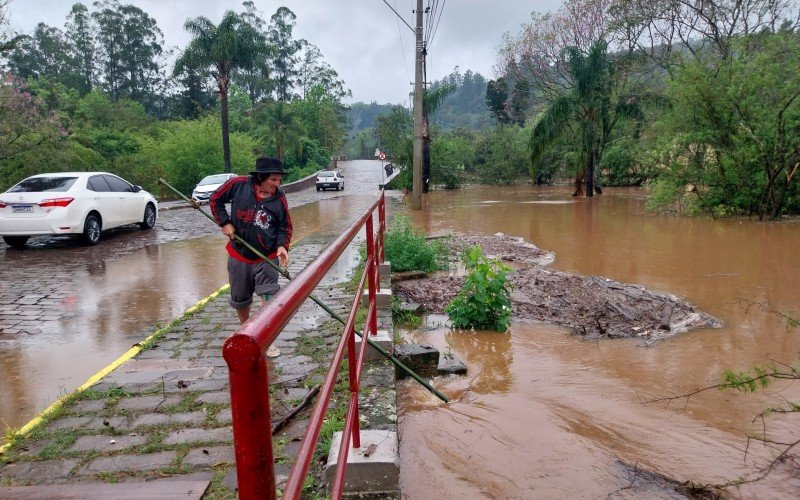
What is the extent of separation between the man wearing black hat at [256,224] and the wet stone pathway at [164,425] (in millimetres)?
593

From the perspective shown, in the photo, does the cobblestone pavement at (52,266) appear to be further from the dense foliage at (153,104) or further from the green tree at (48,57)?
the green tree at (48,57)

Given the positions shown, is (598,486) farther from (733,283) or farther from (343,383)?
(733,283)

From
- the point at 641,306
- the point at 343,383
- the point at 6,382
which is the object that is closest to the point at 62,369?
the point at 6,382

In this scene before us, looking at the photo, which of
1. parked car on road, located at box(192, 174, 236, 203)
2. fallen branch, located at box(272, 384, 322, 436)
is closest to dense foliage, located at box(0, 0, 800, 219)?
parked car on road, located at box(192, 174, 236, 203)

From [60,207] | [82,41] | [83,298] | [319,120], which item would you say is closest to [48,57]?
[82,41]

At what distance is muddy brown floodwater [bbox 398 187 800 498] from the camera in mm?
3453

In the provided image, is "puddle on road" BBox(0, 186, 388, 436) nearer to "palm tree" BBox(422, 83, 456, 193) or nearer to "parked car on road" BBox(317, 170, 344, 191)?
"palm tree" BBox(422, 83, 456, 193)

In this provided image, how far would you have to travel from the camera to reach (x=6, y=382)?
14.7 feet

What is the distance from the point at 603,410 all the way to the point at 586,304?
2.95 metres

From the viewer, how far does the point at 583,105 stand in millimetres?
25484

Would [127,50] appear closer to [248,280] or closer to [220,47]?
[220,47]

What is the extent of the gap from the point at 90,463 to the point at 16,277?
265 inches

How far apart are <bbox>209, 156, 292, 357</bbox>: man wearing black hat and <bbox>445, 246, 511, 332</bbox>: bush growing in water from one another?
238 centimetres

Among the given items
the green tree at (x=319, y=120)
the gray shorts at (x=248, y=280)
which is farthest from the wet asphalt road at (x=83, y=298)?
the green tree at (x=319, y=120)
